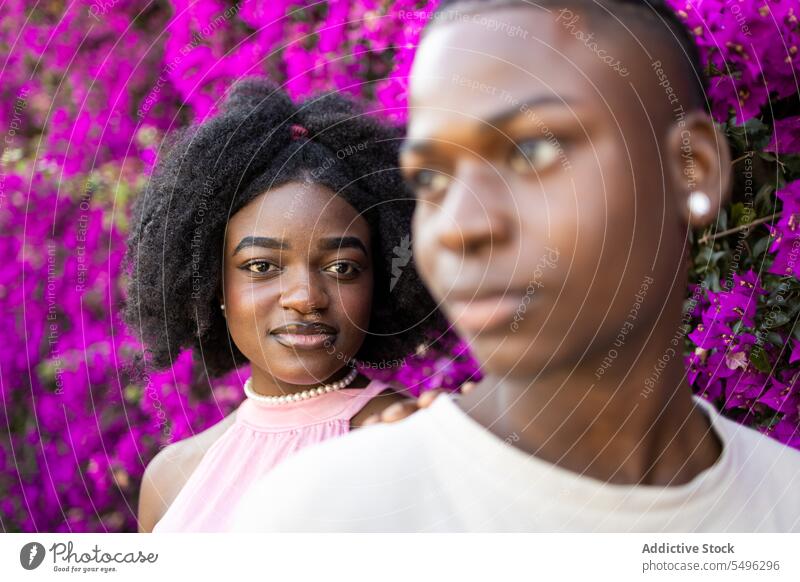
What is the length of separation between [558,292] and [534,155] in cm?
12

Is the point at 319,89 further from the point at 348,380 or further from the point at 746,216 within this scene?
the point at 746,216

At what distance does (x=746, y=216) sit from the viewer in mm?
944

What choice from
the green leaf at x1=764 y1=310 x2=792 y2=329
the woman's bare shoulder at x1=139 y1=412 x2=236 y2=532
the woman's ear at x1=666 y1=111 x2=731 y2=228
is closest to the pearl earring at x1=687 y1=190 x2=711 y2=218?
the woman's ear at x1=666 y1=111 x2=731 y2=228

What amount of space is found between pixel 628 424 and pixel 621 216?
200mm

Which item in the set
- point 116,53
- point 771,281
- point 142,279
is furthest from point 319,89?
point 771,281

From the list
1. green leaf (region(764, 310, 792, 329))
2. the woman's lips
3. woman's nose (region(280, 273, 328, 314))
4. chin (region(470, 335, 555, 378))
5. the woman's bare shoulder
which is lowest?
the woman's bare shoulder

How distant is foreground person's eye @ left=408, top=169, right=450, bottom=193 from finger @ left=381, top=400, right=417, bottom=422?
0.82 feet

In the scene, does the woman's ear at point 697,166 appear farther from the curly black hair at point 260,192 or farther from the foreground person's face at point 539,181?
the curly black hair at point 260,192

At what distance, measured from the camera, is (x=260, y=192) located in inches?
36.9

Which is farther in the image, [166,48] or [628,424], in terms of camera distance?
[166,48]

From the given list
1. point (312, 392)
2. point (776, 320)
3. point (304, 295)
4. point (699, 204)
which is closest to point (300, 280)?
point (304, 295)

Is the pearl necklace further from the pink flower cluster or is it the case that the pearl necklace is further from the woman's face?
the pink flower cluster

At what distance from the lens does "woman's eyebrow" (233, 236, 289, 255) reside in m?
0.91

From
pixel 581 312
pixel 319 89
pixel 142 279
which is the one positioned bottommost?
pixel 581 312
